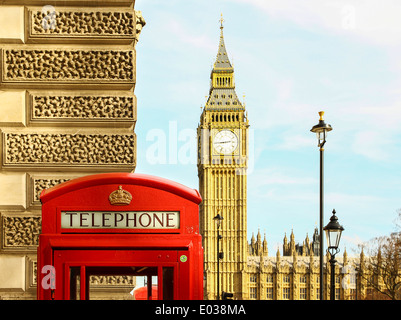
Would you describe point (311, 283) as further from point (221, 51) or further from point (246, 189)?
point (221, 51)

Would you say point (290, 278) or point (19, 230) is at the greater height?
point (19, 230)

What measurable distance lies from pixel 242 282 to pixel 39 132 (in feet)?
269

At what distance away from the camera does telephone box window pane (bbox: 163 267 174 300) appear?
485 centimetres

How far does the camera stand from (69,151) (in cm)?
690

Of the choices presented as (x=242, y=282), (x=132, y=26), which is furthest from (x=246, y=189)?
(x=132, y=26)

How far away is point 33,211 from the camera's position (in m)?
6.80

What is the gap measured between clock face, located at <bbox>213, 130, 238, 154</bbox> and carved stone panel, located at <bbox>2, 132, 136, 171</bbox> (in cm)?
7991

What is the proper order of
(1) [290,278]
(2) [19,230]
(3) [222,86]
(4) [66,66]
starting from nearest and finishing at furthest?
1. (2) [19,230]
2. (4) [66,66]
3. (1) [290,278]
4. (3) [222,86]

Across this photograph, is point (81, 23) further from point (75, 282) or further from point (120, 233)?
point (75, 282)

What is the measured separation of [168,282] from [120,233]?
20.0 inches

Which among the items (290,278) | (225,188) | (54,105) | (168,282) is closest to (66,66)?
(54,105)

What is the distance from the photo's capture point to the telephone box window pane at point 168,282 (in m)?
4.85

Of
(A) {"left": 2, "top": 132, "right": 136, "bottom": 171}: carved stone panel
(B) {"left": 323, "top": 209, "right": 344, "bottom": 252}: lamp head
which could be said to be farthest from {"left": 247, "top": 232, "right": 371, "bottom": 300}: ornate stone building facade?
(A) {"left": 2, "top": 132, "right": 136, "bottom": 171}: carved stone panel
